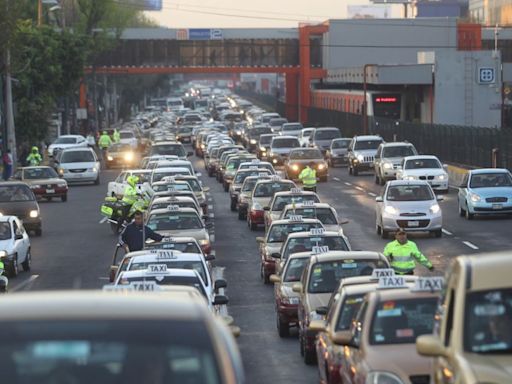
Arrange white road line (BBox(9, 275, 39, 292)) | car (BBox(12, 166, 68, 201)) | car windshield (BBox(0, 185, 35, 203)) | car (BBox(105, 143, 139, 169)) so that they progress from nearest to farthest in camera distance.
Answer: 1. white road line (BBox(9, 275, 39, 292))
2. car windshield (BBox(0, 185, 35, 203))
3. car (BBox(12, 166, 68, 201))
4. car (BBox(105, 143, 139, 169))

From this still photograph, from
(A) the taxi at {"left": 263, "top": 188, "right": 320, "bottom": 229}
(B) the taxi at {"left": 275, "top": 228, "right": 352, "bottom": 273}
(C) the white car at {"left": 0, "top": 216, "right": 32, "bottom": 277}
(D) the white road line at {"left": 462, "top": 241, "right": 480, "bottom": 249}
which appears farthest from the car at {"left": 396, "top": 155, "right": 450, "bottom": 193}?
(B) the taxi at {"left": 275, "top": 228, "right": 352, "bottom": 273}

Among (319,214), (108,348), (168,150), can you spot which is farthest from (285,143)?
(108,348)

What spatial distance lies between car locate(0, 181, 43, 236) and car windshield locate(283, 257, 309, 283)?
64.9 feet

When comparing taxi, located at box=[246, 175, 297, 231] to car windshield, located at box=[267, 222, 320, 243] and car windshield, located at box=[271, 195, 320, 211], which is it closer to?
car windshield, located at box=[271, 195, 320, 211]

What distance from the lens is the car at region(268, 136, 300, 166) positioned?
73.4m

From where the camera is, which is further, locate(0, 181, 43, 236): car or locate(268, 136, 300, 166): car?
locate(268, 136, 300, 166): car

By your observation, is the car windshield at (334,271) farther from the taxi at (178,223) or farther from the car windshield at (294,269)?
the taxi at (178,223)

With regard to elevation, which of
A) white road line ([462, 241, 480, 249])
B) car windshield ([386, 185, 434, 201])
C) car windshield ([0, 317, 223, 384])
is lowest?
white road line ([462, 241, 480, 249])

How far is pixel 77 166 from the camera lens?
2640 inches

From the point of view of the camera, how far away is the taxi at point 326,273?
2014 centimetres

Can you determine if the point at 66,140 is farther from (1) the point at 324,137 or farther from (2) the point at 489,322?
(2) the point at 489,322

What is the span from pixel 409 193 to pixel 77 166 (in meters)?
29.1

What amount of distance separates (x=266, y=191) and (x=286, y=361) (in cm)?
2411

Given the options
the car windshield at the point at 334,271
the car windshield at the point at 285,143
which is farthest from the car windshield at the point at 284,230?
the car windshield at the point at 285,143
